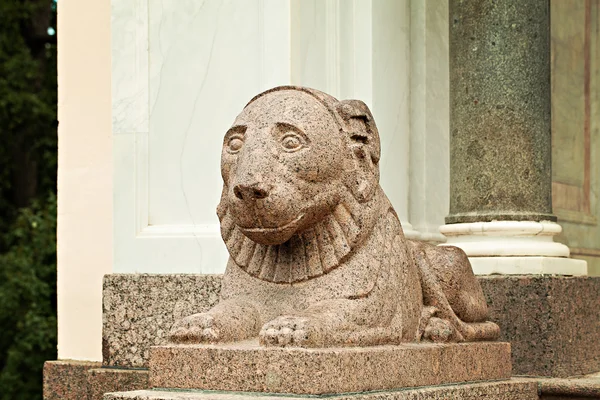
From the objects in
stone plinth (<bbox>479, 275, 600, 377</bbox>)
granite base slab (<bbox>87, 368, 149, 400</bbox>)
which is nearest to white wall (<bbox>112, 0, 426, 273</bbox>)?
Result: granite base slab (<bbox>87, 368, 149, 400</bbox>)

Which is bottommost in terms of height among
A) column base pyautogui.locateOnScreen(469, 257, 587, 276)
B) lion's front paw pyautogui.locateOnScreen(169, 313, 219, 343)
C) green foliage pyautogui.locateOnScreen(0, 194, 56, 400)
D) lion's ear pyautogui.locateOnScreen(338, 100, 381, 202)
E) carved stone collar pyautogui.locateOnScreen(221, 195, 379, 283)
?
green foliage pyautogui.locateOnScreen(0, 194, 56, 400)

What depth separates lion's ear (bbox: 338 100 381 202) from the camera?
609 centimetres

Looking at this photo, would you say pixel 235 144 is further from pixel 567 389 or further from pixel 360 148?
pixel 567 389

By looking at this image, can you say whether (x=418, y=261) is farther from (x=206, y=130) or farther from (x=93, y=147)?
(x=93, y=147)

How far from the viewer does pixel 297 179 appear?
5828mm

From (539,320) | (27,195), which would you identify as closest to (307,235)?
(539,320)

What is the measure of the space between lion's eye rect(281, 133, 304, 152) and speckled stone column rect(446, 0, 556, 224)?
2715mm

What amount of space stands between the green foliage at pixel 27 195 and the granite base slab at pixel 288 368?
36.5ft

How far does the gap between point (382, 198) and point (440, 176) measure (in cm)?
286

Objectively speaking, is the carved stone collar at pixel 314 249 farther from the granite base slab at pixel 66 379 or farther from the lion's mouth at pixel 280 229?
the granite base slab at pixel 66 379

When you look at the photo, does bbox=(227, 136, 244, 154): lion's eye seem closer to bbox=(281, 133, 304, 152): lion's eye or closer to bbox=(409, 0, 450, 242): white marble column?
bbox=(281, 133, 304, 152): lion's eye

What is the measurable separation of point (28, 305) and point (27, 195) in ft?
9.80

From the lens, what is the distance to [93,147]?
8.54 meters

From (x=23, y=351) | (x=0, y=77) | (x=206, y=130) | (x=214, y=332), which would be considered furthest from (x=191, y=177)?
(x=0, y=77)
